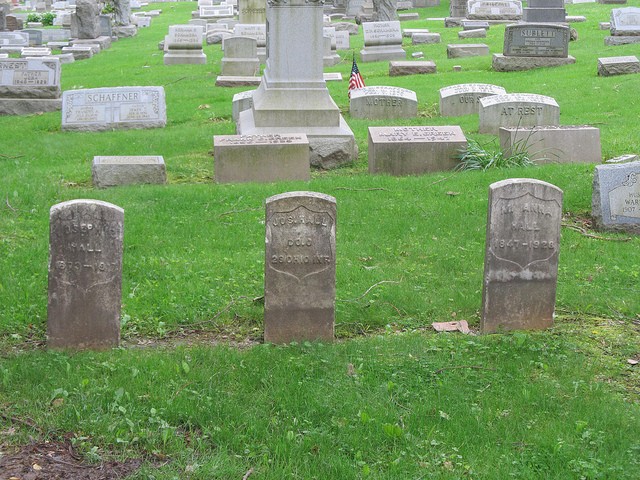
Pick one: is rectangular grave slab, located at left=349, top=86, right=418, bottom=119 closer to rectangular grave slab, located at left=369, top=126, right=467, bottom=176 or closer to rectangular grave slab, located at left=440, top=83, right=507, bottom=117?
rectangular grave slab, located at left=440, top=83, right=507, bottom=117

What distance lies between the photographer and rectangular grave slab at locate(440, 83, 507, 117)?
16.0 metres

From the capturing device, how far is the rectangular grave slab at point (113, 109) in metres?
15.6

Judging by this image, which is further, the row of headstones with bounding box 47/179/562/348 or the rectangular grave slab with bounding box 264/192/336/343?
the rectangular grave slab with bounding box 264/192/336/343

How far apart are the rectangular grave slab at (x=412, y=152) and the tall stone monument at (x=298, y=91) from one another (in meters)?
0.93

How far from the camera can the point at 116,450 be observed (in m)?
5.38

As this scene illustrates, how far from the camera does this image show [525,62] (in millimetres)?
21172

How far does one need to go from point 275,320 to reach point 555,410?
2166mm

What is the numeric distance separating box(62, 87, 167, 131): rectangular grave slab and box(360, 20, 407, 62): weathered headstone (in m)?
11.3

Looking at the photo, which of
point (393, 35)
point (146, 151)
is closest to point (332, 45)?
point (393, 35)

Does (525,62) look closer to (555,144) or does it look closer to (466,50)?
(466,50)

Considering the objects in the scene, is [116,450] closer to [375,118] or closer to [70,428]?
[70,428]

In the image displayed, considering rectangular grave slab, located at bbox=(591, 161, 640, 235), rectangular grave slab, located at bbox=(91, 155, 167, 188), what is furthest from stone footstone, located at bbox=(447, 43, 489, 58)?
rectangular grave slab, located at bbox=(591, 161, 640, 235)

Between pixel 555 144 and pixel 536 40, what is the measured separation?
9.59m

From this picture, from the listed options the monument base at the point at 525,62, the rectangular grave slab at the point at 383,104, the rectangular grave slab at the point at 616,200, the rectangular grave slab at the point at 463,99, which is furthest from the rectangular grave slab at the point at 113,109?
the monument base at the point at 525,62
